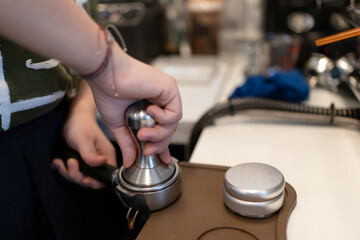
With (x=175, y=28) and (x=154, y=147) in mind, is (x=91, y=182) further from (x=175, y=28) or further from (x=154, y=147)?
(x=175, y=28)

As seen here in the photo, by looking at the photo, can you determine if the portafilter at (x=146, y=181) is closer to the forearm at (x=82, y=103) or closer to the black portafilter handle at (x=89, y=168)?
the black portafilter handle at (x=89, y=168)

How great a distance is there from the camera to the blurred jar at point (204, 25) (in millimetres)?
1272

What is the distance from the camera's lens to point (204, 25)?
1282mm

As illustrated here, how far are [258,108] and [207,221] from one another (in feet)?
1.24

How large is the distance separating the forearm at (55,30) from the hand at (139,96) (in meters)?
0.03

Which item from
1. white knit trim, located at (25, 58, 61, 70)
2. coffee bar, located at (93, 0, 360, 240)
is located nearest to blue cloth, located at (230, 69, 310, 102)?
coffee bar, located at (93, 0, 360, 240)

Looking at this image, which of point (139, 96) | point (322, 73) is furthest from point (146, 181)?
point (322, 73)

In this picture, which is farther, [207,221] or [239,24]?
[239,24]

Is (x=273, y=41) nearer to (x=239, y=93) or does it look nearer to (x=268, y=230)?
(x=239, y=93)

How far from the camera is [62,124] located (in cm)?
67

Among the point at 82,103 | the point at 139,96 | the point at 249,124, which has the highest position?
the point at 139,96

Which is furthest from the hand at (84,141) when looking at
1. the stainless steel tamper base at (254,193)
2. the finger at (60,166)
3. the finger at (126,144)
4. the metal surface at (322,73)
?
the metal surface at (322,73)

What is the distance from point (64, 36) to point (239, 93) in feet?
1.76

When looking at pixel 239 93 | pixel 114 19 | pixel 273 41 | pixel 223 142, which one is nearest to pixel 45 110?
pixel 223 142
